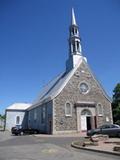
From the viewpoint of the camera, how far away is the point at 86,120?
34.2m

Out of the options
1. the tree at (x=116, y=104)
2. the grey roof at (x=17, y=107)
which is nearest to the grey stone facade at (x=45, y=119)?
the grey roof at (x=17, y=107)

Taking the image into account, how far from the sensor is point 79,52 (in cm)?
3769

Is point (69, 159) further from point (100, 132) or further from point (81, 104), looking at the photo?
point (81, 104)

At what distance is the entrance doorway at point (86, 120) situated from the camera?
110 ft

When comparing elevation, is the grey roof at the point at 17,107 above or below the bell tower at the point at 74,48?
below

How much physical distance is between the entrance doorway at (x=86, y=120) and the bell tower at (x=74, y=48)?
7.65 m

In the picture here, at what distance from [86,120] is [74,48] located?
40.2ft

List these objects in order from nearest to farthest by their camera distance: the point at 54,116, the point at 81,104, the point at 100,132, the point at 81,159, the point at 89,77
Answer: the point at 81,159 < the point at 100,132 < the point at 54,116 < the point at 81,104 < the point at 89,77

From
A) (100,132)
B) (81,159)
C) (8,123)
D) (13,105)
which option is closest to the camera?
(81,159)

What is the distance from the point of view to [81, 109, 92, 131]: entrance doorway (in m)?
33.7

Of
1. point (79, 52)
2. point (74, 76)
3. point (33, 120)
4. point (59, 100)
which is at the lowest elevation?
point (33, 120)

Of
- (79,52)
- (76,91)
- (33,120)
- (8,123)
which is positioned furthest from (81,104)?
(8,123)

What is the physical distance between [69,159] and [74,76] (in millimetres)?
24966

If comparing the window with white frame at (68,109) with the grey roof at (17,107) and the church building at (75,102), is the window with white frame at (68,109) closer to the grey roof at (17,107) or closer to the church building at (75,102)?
the church building at (75,102)
